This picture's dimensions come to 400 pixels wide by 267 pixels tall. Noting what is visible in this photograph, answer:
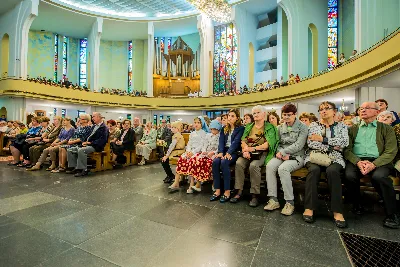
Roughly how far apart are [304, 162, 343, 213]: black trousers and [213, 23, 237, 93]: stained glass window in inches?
724

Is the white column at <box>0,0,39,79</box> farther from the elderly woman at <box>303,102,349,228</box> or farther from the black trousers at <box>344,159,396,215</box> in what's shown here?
the black trousers at <box>344,159,396,215</box>

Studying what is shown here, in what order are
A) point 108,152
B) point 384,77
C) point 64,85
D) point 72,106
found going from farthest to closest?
1. point 72,106
2. point 64,85
3. point 384,77
4. point 108,152

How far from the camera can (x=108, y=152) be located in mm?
5469

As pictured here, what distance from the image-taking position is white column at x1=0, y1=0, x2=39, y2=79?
13805 mm

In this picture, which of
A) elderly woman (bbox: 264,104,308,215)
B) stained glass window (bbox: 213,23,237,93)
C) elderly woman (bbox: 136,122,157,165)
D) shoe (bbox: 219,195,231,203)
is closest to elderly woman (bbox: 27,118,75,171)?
elderly woman (bbox: 136,122,157,165)

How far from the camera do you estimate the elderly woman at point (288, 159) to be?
2660 mm

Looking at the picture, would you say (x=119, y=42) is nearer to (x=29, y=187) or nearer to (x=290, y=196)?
(x=29, y=187)

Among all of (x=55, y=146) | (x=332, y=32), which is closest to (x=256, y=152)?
(x=55, y=146)

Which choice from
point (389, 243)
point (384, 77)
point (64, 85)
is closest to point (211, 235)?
point (389, 243)

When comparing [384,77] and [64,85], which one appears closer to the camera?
[384,77]

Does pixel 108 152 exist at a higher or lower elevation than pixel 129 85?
lower

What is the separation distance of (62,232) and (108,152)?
3.59m

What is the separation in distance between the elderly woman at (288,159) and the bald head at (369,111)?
2.17ft

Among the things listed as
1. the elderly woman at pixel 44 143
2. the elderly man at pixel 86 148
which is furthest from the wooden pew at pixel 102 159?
the elderly woman at pixel 44 143
